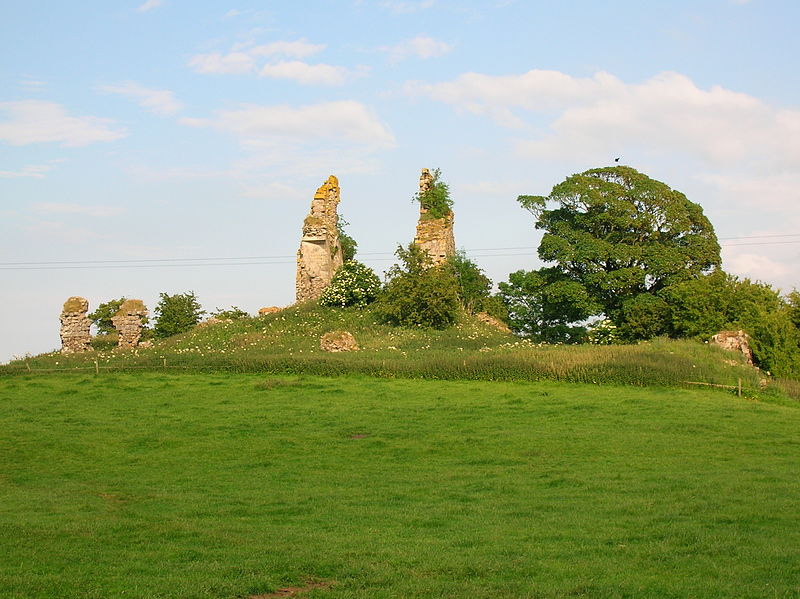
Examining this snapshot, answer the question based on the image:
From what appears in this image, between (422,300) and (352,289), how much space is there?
5458mm

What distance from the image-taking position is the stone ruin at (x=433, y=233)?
182 ft

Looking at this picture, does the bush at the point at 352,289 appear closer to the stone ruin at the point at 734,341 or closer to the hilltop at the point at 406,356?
the hilltop at the point at 406,356

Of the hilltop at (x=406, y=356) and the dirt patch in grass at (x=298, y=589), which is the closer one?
the dirt patch in grass at (x=298, y=589)

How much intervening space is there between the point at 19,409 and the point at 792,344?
30.9 m

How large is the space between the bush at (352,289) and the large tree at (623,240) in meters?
9.59

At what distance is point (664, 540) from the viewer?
13.8 meters

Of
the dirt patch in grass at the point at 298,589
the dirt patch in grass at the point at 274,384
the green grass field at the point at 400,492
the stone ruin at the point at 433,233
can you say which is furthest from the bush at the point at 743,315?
the dirt patch in grass at the point at 298,589

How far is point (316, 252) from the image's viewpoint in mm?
56938

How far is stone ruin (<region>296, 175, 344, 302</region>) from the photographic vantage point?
56438mm

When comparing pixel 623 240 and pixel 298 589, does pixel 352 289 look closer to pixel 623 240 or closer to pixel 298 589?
pixel 623 240

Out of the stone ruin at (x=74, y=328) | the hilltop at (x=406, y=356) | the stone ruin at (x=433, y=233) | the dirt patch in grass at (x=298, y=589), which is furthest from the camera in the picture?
the stone ruin at (x=433, y=233)

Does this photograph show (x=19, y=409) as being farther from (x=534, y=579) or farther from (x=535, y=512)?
(x=534, y=579)

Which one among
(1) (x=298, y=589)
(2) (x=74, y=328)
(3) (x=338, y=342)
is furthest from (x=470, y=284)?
(1) (x=298, y=589)

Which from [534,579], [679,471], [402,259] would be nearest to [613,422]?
[679,471]
